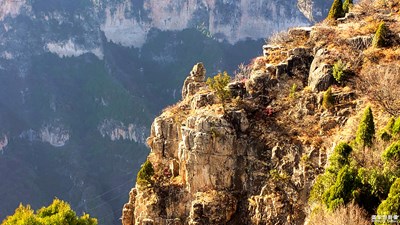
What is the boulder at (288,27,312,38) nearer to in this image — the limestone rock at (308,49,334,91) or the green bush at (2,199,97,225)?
the limestone rock at (308,49,334,91)

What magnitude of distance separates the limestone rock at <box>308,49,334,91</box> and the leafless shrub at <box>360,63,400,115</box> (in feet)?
5.49

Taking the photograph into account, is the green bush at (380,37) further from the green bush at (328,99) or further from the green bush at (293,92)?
the green bush at (293,92)

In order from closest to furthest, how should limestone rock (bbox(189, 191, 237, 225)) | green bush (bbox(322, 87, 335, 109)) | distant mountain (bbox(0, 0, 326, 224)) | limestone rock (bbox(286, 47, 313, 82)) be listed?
green bush (bbox(322, 87, 335, 109))
limestone rock (bbox(189, 191, 237, 225))
limestone rock (bbox(286, 47, 313, 82))
distant mountain (bbox(0, 0, 326, 224))

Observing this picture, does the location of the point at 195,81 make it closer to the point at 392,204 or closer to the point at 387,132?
the point at 387,132

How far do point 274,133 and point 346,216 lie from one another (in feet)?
23.9

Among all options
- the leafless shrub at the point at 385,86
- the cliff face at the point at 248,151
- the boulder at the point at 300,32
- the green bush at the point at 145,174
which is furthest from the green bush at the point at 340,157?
the boulder at the point at 300,32

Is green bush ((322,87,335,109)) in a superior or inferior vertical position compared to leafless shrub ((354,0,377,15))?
inferior

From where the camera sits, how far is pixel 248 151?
20359 millimetres

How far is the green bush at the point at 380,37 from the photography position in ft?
68.2

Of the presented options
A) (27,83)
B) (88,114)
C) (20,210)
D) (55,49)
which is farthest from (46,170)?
(20,210)

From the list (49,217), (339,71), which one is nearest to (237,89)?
(339,71)

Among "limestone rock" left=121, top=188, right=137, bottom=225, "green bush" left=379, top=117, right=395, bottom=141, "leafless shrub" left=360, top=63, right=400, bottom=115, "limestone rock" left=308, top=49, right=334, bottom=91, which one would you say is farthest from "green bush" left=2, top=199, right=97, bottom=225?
"leafless shrub" left=360, top=63, right=400, bottom=115

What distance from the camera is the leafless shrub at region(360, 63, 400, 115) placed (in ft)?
57.4

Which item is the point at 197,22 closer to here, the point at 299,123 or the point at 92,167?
the point at 92,167
